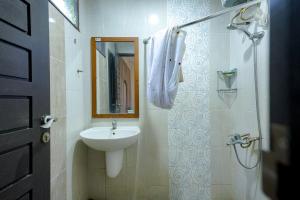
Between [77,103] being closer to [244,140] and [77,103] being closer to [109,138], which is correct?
[109,138]

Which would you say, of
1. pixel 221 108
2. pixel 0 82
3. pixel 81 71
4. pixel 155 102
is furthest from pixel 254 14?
pixel 0 82

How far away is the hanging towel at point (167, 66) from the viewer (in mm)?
1443

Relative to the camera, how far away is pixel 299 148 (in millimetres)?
270

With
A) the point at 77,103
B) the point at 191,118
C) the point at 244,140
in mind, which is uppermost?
the point at 77,103

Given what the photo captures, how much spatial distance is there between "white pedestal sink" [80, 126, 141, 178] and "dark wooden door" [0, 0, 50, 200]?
0.51 meters

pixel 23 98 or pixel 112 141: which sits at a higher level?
pixel 23 98

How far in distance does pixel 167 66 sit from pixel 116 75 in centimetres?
70

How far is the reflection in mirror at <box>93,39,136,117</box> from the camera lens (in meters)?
1.94

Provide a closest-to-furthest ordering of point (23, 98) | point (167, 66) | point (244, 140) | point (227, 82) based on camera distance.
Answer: point (23, 98)
point (167, 66)
point (244, 140)
point (227, 82)

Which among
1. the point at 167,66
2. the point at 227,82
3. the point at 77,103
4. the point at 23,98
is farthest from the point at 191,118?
the point at 23,98

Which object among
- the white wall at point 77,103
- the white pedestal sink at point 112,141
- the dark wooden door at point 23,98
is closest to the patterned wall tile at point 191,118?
the white pedestal sink at point 112,141

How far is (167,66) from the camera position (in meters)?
1.46

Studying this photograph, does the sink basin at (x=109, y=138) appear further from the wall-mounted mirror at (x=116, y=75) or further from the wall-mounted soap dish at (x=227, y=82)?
the wall-mounted soap dish at (x=227, y=82)

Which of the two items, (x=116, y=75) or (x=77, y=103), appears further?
(x=116, y=75)
